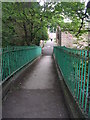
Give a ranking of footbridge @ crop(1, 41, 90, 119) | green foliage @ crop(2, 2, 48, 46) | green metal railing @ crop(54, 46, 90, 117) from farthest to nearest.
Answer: green foliage @ crop(2, 2, 48, 46), footbridge @ crop(1, 41, 90, 119), green metal railing @ crop(54, 46, 90, 117)

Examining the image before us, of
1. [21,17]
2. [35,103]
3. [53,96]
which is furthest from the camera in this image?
[21,17]

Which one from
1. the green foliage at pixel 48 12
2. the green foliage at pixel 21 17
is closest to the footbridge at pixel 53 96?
the green foliage at pixel 48 12

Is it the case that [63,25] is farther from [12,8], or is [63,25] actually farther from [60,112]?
[60,112]

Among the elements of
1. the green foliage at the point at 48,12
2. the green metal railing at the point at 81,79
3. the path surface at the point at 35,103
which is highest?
the green foliage at the point at 48,12

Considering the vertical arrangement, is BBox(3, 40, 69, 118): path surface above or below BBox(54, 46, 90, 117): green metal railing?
below

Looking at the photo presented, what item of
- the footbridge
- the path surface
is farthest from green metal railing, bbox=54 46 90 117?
the path surface

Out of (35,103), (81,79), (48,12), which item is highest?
(48,12)

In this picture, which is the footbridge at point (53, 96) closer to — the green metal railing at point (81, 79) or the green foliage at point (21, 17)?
the green metal railing at point (81, 79)

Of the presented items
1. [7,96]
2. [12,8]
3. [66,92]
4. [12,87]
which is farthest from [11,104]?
[12,8]

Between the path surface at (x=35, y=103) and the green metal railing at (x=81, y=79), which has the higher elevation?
the green metal railing at (x=81, y=79)

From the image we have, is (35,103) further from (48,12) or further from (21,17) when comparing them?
(21,17)

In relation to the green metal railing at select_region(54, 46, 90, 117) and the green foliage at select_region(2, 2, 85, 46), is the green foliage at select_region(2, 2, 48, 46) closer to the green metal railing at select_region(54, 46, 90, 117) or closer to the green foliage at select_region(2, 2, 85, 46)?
the green foliage at select_region(2, 2, 85, 46)

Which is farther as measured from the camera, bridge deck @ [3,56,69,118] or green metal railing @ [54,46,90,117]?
bridge deck @ [3,56,69,118]

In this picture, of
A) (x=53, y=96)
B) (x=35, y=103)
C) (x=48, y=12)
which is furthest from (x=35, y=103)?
(x=48, y=12)
